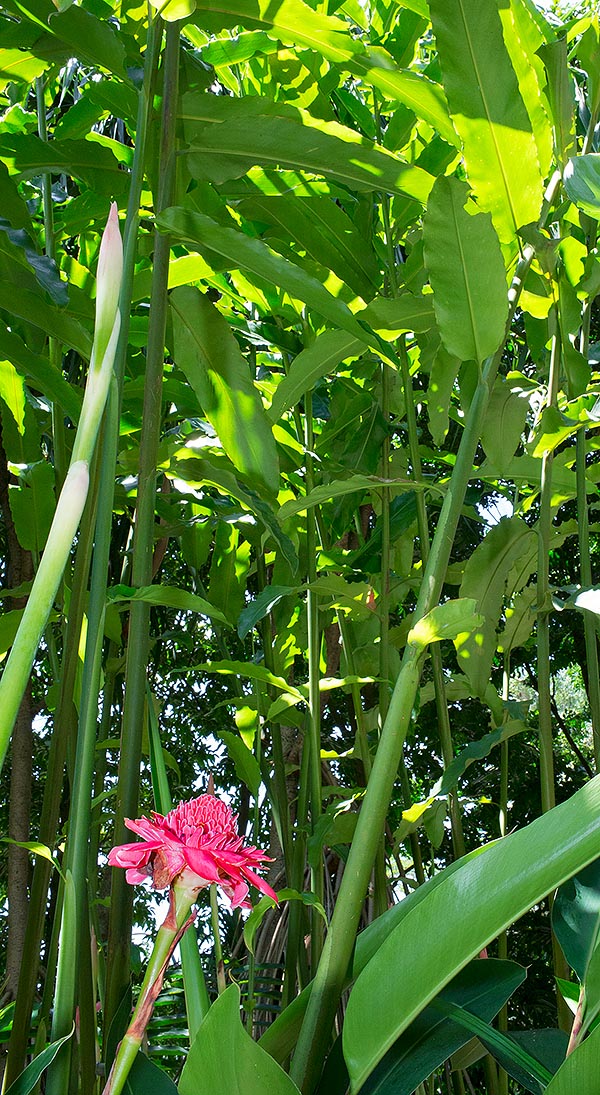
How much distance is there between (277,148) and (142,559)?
0.28 metres

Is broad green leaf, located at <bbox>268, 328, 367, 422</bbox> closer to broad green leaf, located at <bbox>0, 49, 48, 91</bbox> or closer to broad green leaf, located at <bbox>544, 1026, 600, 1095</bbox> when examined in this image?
broad green leaf, located at <bbox>0, 49, 48, 91</bbox>

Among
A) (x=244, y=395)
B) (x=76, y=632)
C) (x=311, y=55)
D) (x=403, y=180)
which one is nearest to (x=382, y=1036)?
(x=76, y=632)

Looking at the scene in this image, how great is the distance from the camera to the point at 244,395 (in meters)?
0.57

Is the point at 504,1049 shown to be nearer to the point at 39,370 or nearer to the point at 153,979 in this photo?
the point at 153,979

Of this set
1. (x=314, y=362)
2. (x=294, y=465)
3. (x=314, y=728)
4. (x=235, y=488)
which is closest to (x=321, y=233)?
(x=314, y=362)

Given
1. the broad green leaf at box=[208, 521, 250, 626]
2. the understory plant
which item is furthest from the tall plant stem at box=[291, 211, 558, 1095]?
the broad green leaf at box=[208, 521, 250, 626]

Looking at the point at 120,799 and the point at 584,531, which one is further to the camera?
the point at 584,531

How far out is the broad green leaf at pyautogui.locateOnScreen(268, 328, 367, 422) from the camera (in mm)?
657

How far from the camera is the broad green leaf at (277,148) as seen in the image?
555 millimetres

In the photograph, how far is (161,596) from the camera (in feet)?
1.59

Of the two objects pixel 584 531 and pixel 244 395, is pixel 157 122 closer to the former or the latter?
pixel 244 395

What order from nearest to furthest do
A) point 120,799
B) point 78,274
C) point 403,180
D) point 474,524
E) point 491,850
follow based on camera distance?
point 491,850 → point 120,799 → point 403,180 → point 78,274 → point 474,524

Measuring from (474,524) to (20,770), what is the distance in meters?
1.16

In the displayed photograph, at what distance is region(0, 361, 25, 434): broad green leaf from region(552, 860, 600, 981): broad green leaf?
64cm
